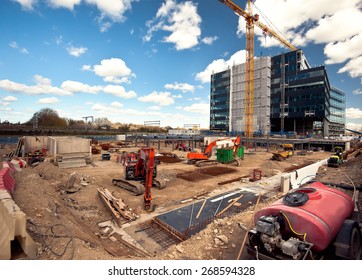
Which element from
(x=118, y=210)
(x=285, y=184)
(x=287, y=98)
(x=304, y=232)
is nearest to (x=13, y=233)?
(x=118, y=210)

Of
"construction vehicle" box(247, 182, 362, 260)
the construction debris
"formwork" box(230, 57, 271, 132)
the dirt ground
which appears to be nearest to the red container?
"construction vehicle" box(247, 182, 362, 260)

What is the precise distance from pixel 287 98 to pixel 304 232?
77.2 meters

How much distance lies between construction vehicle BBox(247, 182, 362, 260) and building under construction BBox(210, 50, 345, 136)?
68940 mm

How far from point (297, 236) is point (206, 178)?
14.7 meters

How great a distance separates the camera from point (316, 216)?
17.0 feet

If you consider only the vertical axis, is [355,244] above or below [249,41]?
below

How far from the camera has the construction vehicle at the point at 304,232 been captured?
16.2 feet

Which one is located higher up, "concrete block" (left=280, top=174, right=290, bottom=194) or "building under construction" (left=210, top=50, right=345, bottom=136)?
"building under construction" (left=210, top=50, right=345, bottom=136)

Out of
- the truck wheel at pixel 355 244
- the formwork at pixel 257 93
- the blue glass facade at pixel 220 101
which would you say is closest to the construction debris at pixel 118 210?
the truck wheel at pixel 355 244

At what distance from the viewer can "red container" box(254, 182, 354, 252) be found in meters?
4.99

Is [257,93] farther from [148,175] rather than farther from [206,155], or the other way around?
[148,175]

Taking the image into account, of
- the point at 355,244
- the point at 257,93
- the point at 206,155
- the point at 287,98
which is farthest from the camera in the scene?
the point at 257,93

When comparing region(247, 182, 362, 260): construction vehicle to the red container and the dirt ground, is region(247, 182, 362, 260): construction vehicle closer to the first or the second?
the red container

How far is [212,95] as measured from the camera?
9900 cm
